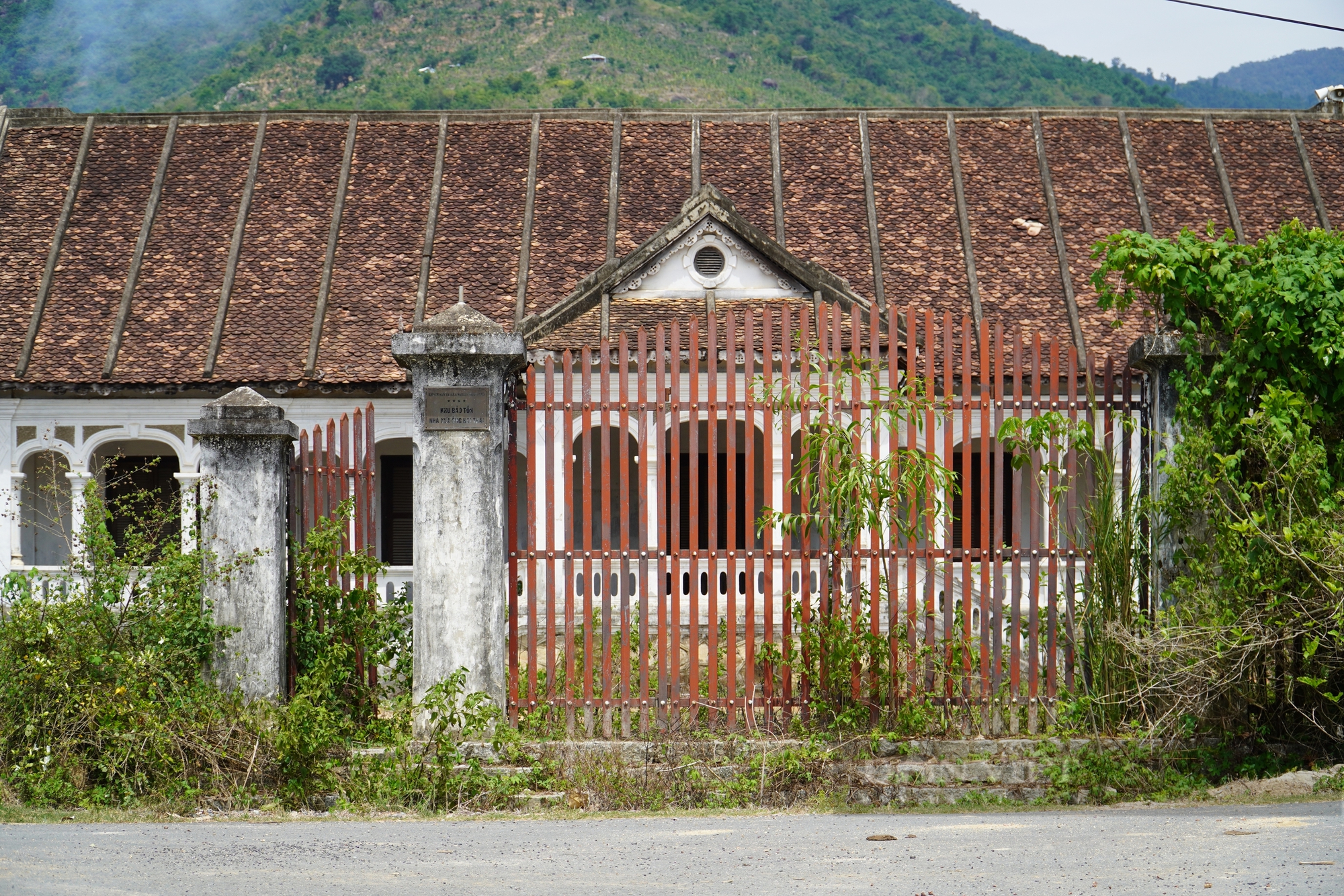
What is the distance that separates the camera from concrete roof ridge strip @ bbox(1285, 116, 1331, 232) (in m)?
18.3

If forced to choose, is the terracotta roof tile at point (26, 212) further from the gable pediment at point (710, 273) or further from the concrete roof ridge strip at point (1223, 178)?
the concrete roof ridge strip at point (1223, 178)

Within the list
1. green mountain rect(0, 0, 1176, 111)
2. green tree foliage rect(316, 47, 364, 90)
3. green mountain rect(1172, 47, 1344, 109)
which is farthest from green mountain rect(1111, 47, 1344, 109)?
green tree foliage rect(316, 47, 364, 90)

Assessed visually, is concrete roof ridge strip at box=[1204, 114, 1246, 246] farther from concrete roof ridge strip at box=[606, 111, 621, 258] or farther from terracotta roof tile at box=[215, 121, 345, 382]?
terracotta roof tile at box=[215, 121, 345, 382]

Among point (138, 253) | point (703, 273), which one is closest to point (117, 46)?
point (138, 253)

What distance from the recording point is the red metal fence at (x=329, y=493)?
7.93 metres

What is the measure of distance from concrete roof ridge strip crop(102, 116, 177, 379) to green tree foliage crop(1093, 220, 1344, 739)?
1296 centimetres

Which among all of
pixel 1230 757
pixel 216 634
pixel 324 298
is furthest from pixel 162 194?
pixel 1230 757

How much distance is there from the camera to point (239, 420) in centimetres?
773

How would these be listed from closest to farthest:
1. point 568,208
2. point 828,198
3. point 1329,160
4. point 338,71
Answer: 1. point 568,208
2. point 828,198
3. point 1329,160
4. point 338,71

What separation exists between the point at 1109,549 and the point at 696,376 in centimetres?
245

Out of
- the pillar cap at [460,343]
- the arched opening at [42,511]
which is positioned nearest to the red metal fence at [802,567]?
the pillar cap at [460,343]

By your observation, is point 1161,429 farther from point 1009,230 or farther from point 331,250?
point 331,250

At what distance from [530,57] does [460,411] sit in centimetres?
6269

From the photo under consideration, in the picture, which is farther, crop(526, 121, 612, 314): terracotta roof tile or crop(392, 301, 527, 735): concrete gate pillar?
crop(526, 121, 612, 314): terracotta roof tile
